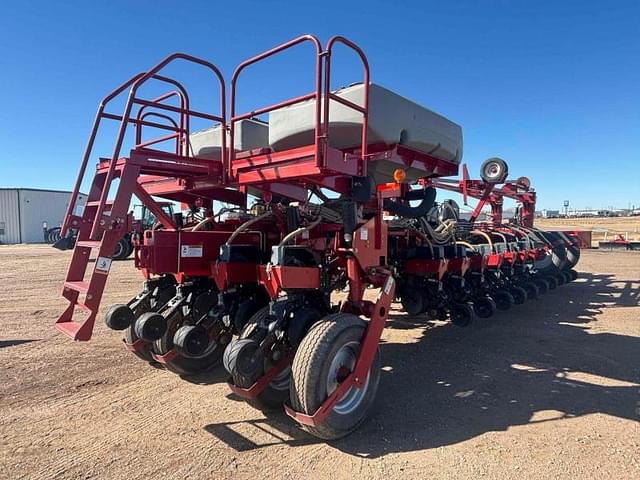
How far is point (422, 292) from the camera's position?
21.9 feet

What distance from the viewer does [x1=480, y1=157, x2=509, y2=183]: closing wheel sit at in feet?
34.1

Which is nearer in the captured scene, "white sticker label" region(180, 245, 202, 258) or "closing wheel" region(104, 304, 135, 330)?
"closing wheel" region(104, 304, 135, 330)

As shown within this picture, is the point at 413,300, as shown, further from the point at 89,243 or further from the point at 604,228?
the point at 604,228

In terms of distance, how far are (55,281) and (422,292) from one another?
33.6ft

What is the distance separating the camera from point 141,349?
4871mm

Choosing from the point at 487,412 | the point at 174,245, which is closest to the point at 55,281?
the point at 174,245

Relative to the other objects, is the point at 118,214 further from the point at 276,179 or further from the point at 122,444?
the point at 122,444

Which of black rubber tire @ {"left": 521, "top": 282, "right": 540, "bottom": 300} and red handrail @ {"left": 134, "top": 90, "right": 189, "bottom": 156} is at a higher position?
red handrail @ {"left": 134, "top": 90, "right": 189, "bottom": 156}

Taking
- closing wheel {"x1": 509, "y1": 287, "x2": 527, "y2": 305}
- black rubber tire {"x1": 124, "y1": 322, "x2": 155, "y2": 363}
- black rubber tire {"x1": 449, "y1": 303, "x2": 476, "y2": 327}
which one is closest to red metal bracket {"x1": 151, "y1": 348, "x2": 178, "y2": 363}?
black rubber tire {"x1": 124, "y1": 322, "x2": 155, "y2": 363}

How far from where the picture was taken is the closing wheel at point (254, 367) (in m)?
3.41

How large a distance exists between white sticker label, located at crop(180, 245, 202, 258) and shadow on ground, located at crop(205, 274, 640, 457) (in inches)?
61.5

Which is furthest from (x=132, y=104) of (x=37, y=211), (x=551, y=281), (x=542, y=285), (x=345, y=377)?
(x=37, y=211)

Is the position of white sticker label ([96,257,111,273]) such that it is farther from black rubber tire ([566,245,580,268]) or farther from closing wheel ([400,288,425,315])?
black rubber tire ([566,245,580,268])

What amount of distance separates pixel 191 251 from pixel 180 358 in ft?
3.81
